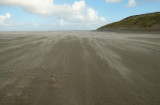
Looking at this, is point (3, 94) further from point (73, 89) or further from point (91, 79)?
point (91, 79)

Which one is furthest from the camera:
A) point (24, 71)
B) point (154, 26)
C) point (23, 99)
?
point (154, 26)

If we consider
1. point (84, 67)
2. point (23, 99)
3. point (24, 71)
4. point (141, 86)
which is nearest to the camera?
point (23, 99)

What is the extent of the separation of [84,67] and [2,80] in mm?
1586

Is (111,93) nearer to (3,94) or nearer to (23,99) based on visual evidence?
(23,99)

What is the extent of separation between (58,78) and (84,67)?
71 cm

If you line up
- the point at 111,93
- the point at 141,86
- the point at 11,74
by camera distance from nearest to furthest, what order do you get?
the point at 111,93 → the point at 141,86 → the point at 11,74

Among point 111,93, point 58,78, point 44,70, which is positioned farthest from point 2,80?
point 111,93

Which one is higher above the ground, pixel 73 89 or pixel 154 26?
pixel 154 26

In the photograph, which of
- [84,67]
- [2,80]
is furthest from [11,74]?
[84,67]

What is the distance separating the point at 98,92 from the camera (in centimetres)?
153

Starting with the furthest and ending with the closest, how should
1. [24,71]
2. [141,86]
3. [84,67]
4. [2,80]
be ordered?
1. [84,67]
2. [24,71]
3. [2,80]
4. [141,86]

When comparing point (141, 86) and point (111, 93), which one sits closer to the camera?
point (111, 93)

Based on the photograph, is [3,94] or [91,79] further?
[91,79]

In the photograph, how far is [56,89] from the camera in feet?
5.22
